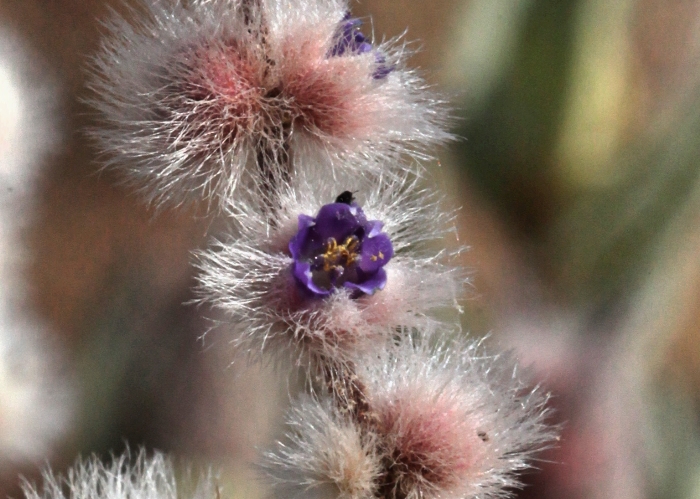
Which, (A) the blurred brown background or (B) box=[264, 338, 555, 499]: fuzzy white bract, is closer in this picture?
(B) box=[264, 338, 555, 499]: fuzzy white bract

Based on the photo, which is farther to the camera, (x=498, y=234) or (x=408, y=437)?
(x=498, y=234)

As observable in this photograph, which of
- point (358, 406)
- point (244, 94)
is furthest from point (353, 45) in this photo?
point (358, 406)

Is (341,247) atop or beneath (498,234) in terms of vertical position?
beneath

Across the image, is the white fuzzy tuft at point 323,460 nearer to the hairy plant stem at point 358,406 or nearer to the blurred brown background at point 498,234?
the hairy plant stem at point 358,406

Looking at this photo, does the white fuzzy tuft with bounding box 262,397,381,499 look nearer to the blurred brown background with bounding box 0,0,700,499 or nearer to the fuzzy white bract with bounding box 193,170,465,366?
the fuzzy white bract with bounding box 193,170,465,366

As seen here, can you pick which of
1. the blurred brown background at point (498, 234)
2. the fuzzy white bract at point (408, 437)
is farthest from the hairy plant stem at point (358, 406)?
the blurred brown background at point (498, 234)

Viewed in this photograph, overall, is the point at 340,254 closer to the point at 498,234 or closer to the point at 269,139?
the point at 269,139

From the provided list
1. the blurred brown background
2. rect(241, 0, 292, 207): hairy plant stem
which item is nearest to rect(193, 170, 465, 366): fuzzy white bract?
rect(241, 0, 292, 207): hairy plant stem
